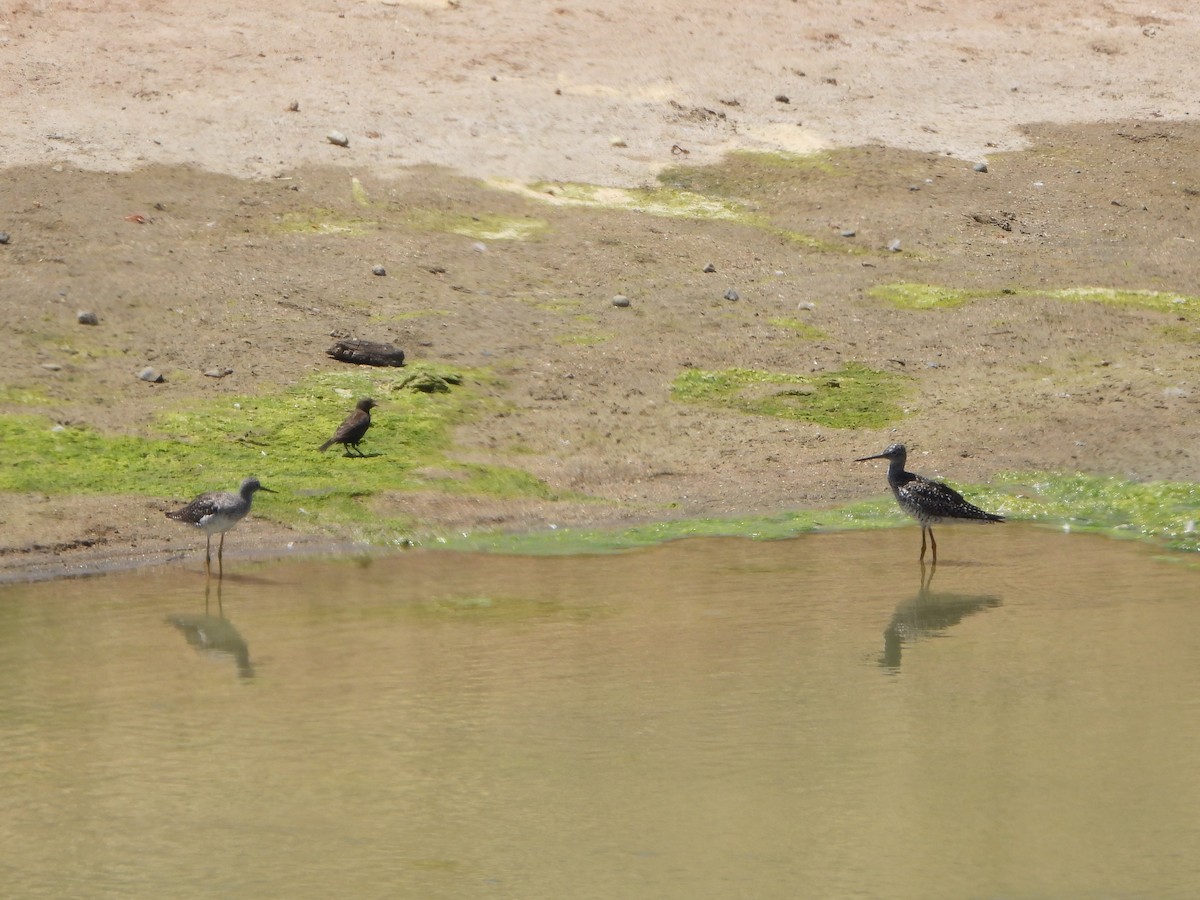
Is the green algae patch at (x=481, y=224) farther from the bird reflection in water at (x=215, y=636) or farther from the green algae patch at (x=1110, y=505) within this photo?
the bird reflection in water at (x=215, y=636)

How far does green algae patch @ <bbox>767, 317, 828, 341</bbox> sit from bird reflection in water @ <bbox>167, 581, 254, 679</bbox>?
396 inches

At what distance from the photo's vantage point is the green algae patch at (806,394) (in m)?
18.3

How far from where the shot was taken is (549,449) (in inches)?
668

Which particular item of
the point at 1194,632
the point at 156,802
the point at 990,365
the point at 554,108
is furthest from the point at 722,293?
the point at 156,802

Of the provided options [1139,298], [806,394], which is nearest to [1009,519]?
[806,394]

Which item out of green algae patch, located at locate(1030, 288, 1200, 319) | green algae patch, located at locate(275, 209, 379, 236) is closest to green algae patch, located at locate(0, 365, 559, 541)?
green algae patch, located at locate(275, 209, 379, 236)

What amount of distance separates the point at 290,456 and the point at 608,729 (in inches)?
295

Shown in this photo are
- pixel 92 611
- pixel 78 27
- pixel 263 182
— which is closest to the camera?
Result: pixel 92 611

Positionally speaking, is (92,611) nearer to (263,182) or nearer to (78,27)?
(263,182)

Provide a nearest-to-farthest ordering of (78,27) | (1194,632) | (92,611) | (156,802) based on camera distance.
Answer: (156,802), (1194,632), (92,611), (78,27)

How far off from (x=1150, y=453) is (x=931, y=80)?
664 inches

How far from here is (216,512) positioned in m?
13.5

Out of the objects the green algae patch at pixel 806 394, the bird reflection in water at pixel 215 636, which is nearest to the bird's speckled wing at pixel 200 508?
the bird reflection in water at pixel 215 636

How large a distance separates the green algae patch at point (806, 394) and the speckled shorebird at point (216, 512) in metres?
6.16
